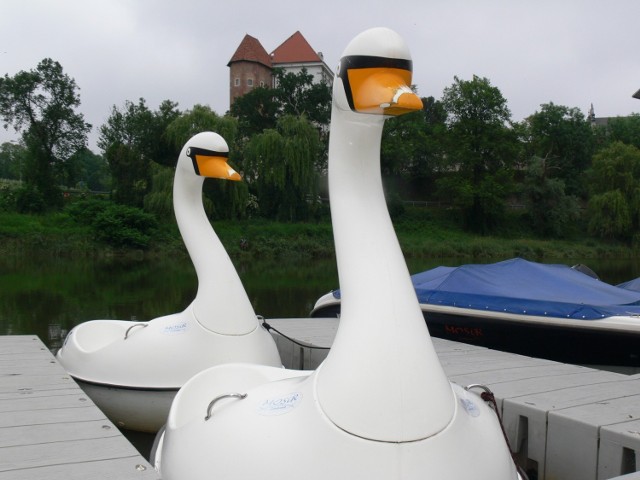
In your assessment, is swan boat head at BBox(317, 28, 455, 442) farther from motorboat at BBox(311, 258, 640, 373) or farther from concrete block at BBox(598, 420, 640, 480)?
motorboat at BBox(311, 258, 640, 373)

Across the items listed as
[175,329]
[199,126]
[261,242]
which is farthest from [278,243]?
[175,329]

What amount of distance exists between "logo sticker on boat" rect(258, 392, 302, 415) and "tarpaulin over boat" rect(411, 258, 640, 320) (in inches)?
185

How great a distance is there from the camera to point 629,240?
35.6 metres

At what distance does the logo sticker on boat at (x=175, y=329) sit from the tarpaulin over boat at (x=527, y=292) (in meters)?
3.51

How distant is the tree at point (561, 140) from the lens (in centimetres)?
4597

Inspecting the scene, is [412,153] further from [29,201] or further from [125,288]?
[125,288]

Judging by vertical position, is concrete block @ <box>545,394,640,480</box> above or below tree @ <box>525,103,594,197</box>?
below

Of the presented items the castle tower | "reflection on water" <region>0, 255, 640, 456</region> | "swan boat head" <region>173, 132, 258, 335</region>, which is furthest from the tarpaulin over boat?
the castle tower

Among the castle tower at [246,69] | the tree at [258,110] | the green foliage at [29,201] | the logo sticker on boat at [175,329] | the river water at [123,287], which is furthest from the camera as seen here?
the castle tower at [246,69]

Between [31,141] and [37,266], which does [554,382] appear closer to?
[37,266]

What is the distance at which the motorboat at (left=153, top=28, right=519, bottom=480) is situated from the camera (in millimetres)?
2139

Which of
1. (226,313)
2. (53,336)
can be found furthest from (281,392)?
(53,336)

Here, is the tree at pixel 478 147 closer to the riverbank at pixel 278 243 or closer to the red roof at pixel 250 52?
the riverbank at pixel 278 243

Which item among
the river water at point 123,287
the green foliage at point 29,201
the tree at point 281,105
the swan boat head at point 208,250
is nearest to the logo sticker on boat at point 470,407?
the swan boat head at point 208,250
